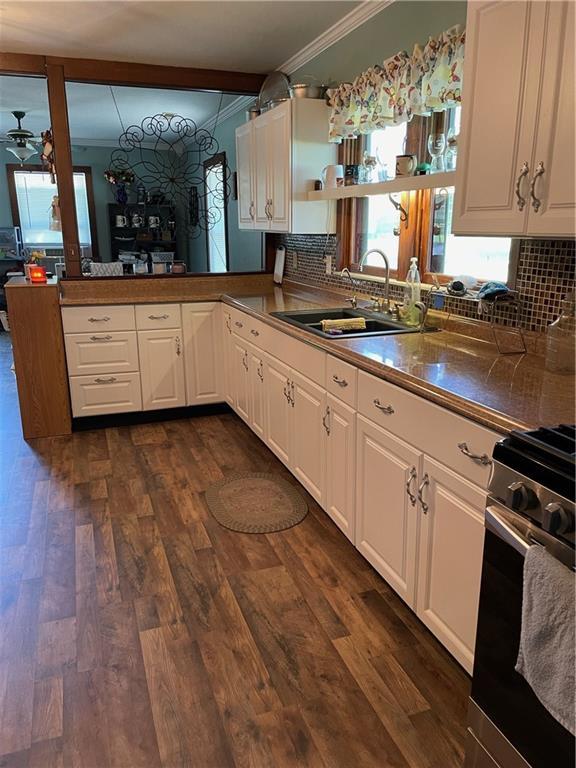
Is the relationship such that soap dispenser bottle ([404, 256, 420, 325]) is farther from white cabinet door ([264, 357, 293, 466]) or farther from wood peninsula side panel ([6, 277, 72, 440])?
wood peninsula side panel ([6, 277, 72, 440])

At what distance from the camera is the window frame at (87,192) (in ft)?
26.3

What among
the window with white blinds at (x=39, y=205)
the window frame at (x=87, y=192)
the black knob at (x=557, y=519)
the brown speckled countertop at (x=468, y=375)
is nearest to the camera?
the black knob at (x=557, y=519)

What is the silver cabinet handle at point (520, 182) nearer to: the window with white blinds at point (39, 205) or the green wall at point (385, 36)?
the green wall at point (385, 36)

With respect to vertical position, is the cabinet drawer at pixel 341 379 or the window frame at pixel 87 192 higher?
the window frame at pixel 87 192

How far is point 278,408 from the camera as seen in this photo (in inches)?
118

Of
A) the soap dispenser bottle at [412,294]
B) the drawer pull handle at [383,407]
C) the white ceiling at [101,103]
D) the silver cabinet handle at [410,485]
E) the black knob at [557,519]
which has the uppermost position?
the white ceiling at [101,103]

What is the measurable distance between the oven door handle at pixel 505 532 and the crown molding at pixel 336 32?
2594 millimetres

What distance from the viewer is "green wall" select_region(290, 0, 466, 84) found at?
7.98ft

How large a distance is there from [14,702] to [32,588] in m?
0.59

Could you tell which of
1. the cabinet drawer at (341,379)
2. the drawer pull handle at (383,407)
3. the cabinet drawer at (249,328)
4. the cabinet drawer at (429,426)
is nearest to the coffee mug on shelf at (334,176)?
the cabinet drawer at (249,328)

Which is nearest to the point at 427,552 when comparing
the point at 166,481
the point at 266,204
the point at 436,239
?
the point at 436,239

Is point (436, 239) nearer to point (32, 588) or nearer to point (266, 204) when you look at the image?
point (266, 204)

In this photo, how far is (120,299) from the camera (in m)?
3.77

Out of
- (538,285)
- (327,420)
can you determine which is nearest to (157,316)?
(327,420)
